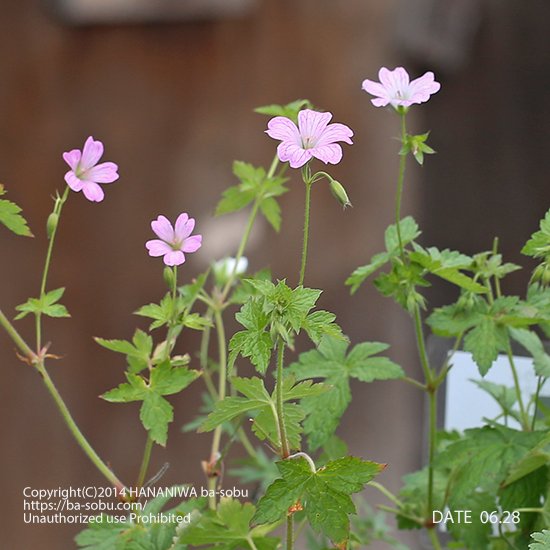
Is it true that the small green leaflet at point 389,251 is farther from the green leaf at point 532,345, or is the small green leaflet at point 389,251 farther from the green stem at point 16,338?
the green stem at point 16,338

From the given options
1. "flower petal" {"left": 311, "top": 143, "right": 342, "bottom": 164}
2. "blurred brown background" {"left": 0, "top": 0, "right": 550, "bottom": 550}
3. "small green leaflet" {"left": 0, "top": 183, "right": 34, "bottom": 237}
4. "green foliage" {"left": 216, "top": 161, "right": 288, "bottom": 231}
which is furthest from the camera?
"blurred brown background" {"left": 0, "top": 0, "right": 550, "bottom": 550}

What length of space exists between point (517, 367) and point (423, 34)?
3.80ft

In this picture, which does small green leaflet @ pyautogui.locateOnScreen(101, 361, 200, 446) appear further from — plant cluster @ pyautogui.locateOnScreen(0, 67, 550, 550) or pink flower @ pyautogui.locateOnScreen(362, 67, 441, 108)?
pink flower @ pyautogui.locateOnScreen(362, 67, 441, 108)

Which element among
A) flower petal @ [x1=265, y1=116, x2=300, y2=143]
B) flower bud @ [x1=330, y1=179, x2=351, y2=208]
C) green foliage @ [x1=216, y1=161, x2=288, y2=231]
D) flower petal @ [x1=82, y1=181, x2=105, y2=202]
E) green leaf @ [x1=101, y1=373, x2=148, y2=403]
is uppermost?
green foliage @ [x1=216, y1=161, x2=288, y2=231]

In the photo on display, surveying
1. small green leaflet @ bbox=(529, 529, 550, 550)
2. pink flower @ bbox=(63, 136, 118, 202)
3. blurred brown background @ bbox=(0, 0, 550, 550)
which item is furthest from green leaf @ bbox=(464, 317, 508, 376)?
blurred brown background @ bbox=(0, 0, 550, 550)

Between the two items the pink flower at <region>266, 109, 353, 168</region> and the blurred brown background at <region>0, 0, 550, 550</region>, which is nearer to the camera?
the pink flower at <region>266, 109, 353, 168</region>

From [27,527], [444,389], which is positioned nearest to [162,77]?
[27,527]

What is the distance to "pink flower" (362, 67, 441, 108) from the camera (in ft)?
1.73

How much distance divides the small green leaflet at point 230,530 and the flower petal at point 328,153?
25 cm

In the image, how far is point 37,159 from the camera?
68.0 inches

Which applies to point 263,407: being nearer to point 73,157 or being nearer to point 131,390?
point 131,390

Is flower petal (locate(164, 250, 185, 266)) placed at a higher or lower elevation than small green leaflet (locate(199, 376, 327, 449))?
higher

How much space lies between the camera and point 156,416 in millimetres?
543

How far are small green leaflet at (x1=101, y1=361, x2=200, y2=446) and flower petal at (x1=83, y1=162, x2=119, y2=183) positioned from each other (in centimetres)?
14
